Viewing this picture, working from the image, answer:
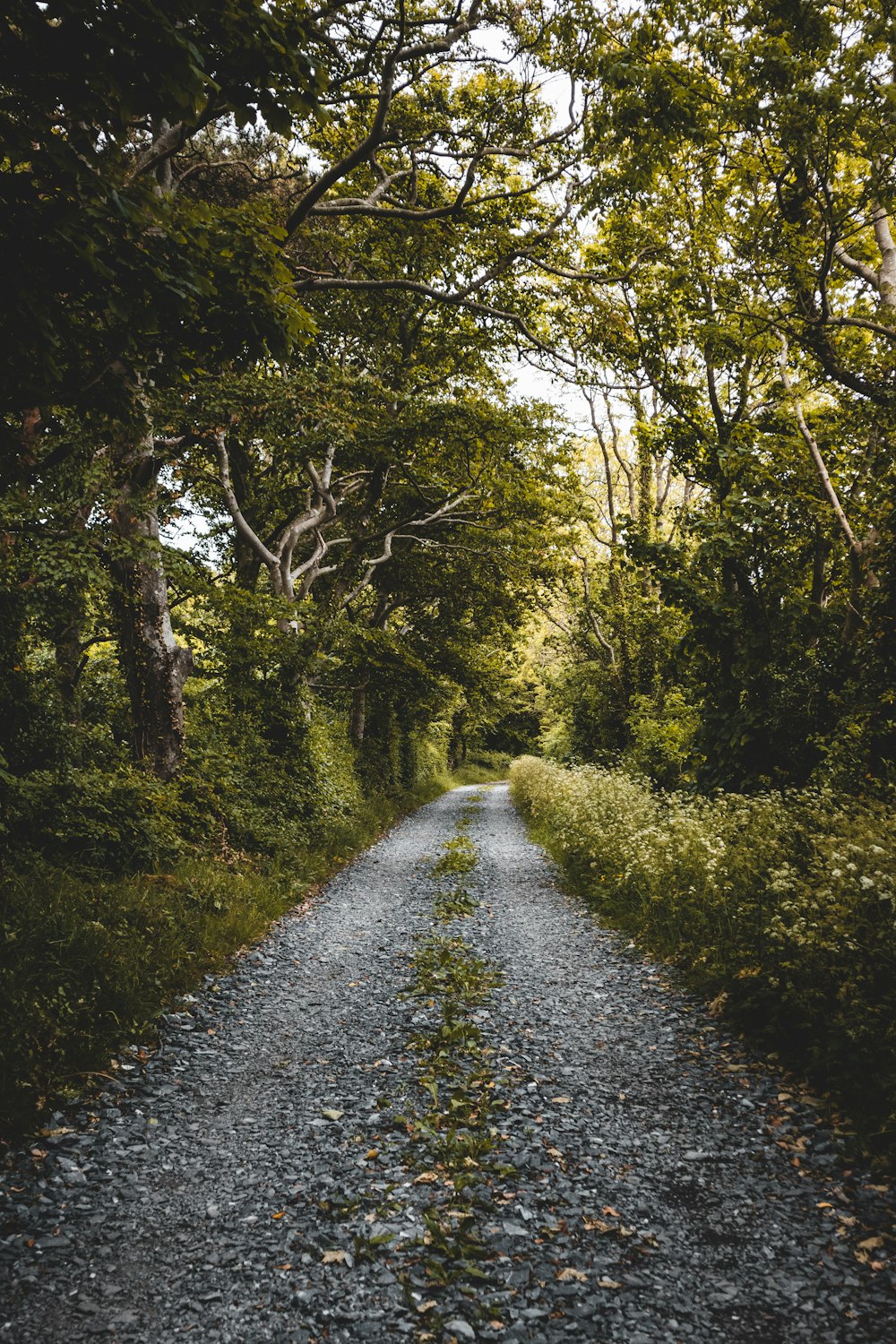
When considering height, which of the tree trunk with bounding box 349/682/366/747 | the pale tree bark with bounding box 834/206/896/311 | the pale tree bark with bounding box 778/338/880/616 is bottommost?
the tree trunk with bounding box 349/682/366/747

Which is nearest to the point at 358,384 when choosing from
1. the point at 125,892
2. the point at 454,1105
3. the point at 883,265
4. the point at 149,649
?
the point at 149,649

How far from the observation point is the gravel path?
2.97 metres

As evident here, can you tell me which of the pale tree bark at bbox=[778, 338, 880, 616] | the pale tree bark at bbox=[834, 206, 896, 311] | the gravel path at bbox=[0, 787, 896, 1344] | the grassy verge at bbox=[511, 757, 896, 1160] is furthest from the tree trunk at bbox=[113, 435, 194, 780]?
the pale tree bark at bbox=[834, 206, 896, 311]

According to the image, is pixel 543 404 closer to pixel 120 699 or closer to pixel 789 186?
pixel 789 186

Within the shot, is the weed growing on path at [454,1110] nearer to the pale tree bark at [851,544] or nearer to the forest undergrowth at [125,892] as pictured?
the forest undergrowth at [125,892]

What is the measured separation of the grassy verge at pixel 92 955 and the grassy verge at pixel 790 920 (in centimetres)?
513

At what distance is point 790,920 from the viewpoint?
18.3 ft

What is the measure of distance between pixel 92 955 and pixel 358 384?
11.3 m

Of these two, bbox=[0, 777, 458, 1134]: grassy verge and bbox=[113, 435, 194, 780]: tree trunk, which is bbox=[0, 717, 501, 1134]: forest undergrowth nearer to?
bbox=[0, 777, 458, 1134]: grassy verge

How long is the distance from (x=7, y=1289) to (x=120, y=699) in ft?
33.1

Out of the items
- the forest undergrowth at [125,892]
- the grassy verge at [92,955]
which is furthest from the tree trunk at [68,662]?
the grassy verge at [92,955]

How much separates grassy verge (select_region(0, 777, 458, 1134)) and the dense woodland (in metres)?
0.04

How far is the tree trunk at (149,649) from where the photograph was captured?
9.88m

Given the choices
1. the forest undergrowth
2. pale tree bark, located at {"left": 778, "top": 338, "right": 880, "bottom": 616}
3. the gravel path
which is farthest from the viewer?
pale tree bark, located at {"left": 778, "top": 338, "right": 880, "bottom": 616}
